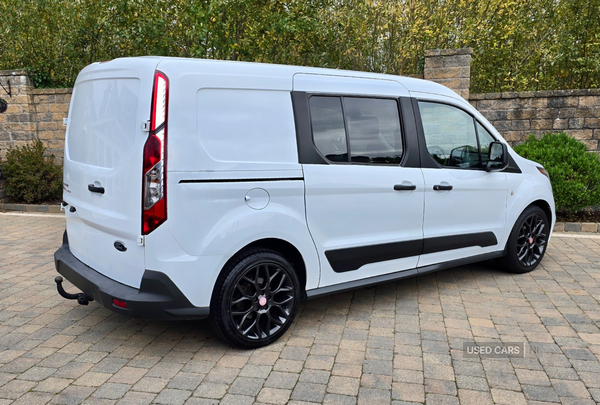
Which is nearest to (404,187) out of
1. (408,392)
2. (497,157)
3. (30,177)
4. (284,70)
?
(497,157)

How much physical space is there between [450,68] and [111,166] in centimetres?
694

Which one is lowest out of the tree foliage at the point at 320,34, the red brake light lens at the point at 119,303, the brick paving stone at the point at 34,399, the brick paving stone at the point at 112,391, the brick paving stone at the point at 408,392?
the brick paving stone at the point at 408,392

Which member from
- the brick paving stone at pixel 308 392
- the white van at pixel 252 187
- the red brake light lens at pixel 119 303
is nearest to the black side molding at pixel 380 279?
the white van at pixel 252 187

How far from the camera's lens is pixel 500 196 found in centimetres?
497

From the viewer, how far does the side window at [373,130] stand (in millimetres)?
3949

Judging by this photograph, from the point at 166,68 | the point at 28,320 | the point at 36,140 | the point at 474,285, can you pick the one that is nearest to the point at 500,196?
the point at 474,285

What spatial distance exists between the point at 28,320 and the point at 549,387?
4027 mm

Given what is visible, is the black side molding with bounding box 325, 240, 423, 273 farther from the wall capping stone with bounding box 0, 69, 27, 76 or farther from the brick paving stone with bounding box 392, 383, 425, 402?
the wall capping stone with bounding box 0, 69, 27, 76

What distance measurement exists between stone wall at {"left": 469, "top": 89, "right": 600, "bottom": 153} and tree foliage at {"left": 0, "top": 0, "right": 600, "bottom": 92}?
67.3 inches

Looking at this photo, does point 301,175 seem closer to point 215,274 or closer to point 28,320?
point 215,274

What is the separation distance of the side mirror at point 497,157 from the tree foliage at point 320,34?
20.3ft

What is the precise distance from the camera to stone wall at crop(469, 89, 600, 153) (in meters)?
8.46

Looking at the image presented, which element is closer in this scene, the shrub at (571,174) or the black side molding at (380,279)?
the black side molding at (380,279)
